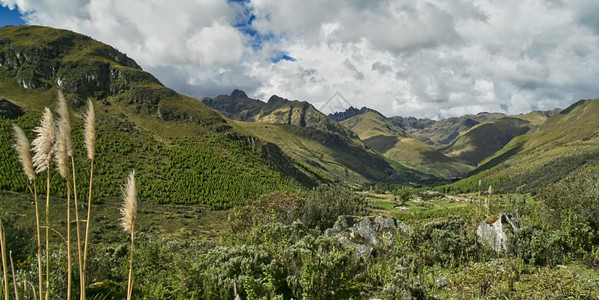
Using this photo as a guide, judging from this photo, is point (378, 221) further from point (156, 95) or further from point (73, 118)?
point (156, 95)

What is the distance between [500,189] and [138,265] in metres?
195

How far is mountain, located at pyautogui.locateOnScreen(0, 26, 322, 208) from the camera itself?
63.4m

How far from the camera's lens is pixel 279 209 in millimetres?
33969

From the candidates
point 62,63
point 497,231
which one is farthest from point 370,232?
point 62,63

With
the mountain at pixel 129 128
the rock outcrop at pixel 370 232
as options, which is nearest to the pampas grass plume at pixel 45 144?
the rock outcrop at pixel 370 232

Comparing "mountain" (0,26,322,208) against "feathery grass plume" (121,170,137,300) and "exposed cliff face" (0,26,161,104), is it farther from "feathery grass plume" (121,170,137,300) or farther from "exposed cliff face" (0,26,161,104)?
"feathery grass plume" (121,170,137,300)

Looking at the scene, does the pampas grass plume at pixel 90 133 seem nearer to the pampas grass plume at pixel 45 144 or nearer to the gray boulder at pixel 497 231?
the pampas grass plume at pixel 45 144

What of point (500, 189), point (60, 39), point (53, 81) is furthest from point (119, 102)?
point (500, 189)

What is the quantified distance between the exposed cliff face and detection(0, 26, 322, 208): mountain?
26 centimetres

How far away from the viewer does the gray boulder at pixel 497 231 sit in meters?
12.7

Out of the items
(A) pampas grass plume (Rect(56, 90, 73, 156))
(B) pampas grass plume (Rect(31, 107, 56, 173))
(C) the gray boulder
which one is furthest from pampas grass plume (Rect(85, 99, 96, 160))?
(C) the gray boulder

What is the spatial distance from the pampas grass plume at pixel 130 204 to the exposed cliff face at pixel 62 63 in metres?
114

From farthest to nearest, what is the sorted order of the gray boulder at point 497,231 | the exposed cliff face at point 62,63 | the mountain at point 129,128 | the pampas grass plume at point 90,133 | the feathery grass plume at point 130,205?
the exposed cliff face at point 62,63 < the mountain at point 129,128 < the gray boulder at point 497,231 < the pampas grass plume at point 90,133 < the feathery grass plume at point 130,205

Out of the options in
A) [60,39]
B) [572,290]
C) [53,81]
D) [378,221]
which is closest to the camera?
[572,290]
